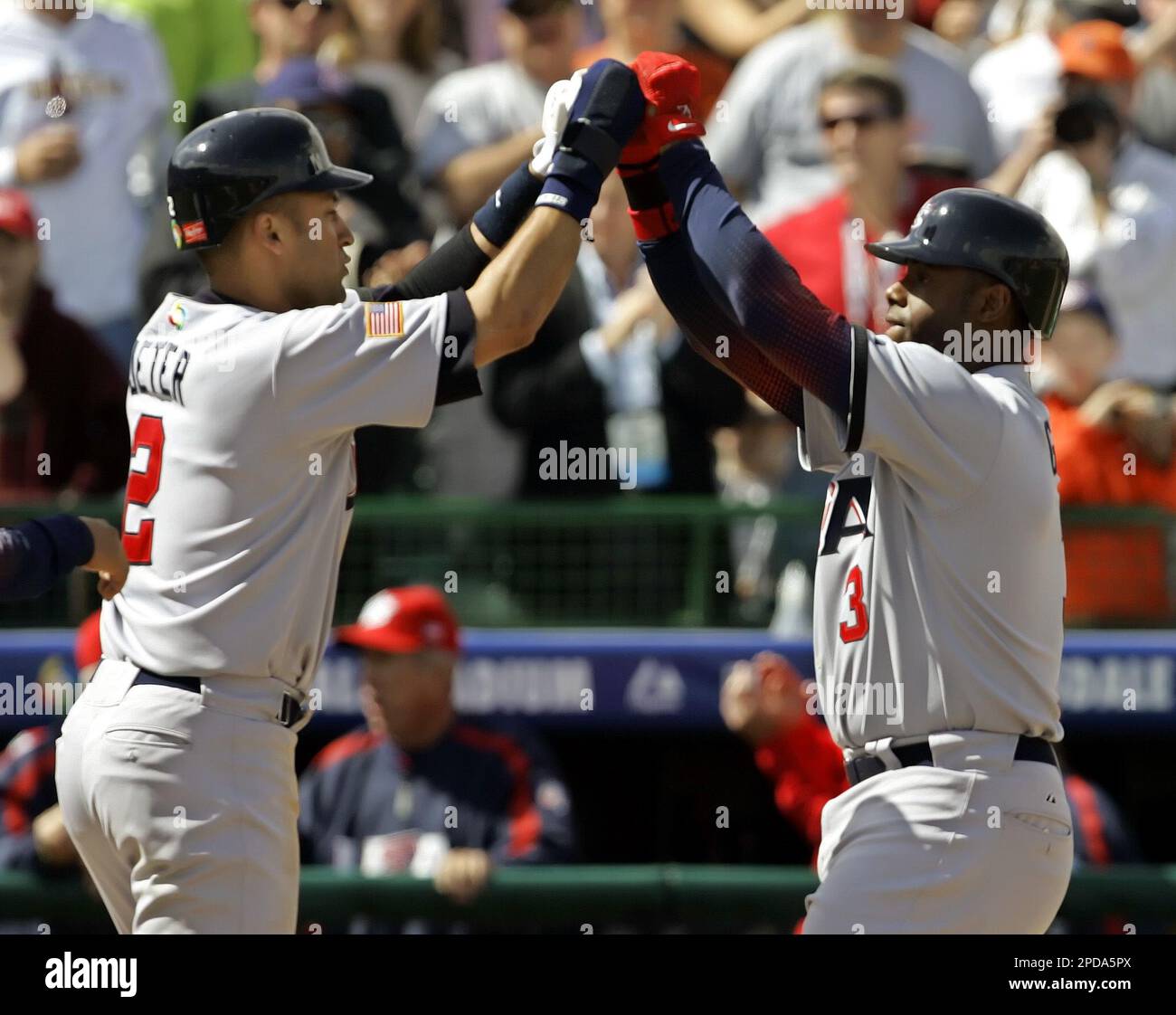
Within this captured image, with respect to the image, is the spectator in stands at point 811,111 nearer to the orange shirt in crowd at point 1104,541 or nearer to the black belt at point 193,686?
the orange shirt in crowd at point 1104,541

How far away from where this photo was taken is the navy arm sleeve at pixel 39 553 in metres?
3.70

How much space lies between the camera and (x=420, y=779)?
19.0 ft

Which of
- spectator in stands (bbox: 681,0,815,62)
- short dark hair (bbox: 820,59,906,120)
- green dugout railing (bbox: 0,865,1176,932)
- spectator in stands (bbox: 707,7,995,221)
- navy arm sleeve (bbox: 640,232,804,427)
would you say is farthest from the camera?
spectator in stands (bbox: 681,0,815,62)

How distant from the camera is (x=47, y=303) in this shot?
651 centimetres

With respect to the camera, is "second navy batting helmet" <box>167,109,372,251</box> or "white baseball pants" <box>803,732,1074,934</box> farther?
"second navy batting helmet" <box>167,109,372,251</box>

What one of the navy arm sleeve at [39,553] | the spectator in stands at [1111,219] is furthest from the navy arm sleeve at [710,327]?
the spectator in stands at [1111,219]

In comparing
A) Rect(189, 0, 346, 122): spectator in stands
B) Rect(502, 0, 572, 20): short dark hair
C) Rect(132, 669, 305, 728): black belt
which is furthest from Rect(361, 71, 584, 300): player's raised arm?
Rect(502, 0, 572, 20): short dark hair

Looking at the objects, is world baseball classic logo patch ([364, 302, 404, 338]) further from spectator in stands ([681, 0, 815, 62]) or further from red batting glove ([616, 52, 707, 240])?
spectator in stands ([681, 0, 815, 62])

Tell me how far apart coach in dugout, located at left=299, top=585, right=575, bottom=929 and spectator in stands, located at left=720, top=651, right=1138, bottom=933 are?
59 cm

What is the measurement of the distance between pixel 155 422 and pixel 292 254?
0.40m

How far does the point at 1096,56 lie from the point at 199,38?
10.7 ft

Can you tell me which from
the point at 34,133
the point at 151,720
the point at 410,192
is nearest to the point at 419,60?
the point at 410,192

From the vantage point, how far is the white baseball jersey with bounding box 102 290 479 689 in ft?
11.6

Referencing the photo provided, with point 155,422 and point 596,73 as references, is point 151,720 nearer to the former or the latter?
point 155,422
